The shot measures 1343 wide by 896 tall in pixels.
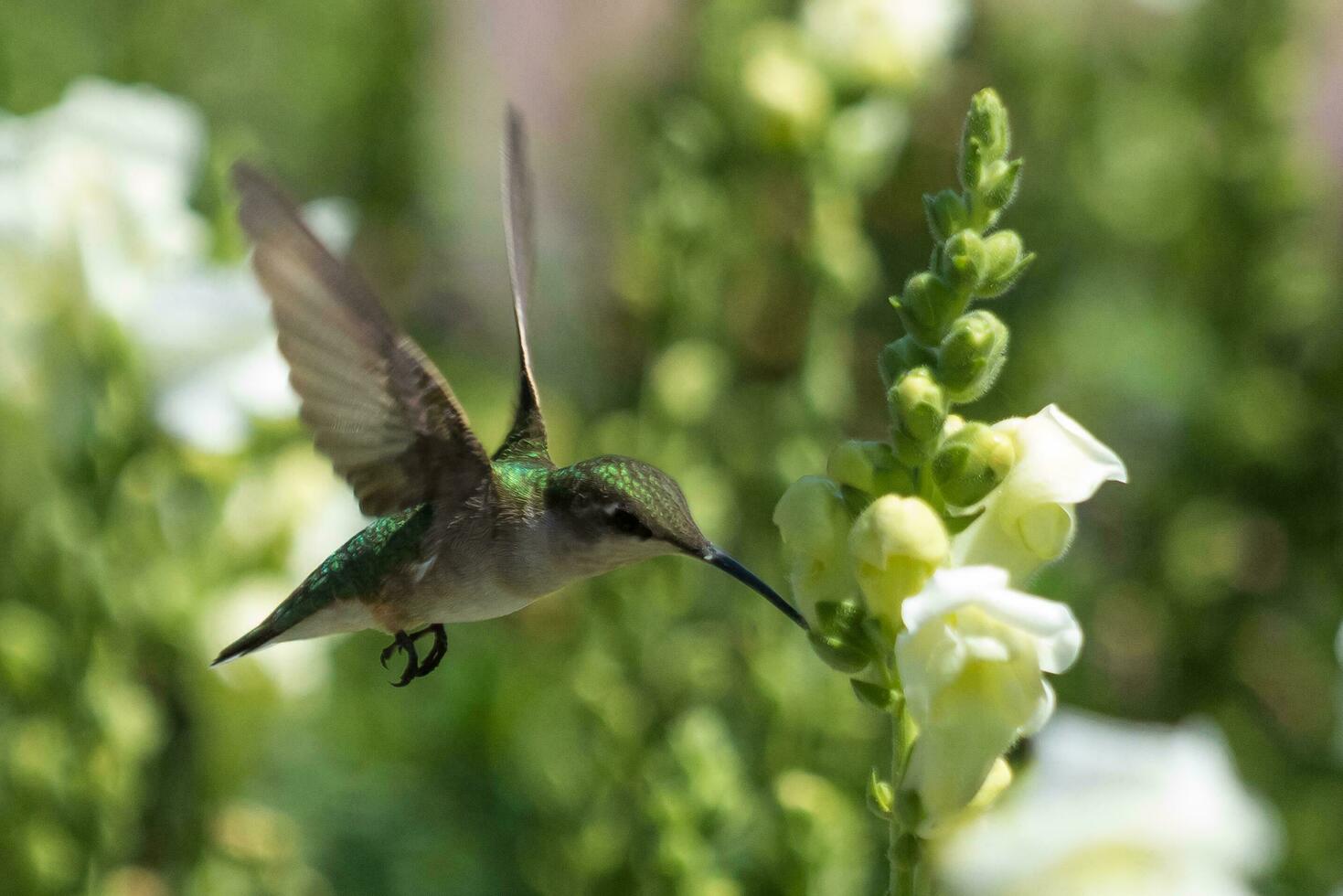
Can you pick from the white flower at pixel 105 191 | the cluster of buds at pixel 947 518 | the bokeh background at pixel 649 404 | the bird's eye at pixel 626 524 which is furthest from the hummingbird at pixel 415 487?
the white flower at pixel 105 191

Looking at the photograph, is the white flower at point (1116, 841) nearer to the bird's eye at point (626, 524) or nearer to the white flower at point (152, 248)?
the bird's eye at point (626, 524)

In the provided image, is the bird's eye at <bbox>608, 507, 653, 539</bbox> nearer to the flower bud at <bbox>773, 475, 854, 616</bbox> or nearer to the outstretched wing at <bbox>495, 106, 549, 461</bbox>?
the flower bud at <bbox>773, 475, 854, 616</bbox>

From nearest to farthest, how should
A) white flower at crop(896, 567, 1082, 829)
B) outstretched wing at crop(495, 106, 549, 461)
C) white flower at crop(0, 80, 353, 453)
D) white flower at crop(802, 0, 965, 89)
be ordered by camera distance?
white flower at crop(896, 567, 1082, 829) → outstretched wing at crop(495, 106, 549, 461) → white flower at crop(0, 80, 353, 453) → white flower at crop(802, 0, 965, 89)

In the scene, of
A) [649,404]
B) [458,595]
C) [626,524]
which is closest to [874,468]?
[626,524]

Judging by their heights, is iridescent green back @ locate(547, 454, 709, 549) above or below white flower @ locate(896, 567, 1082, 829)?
above

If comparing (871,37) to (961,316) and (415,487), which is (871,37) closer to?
(415,487)

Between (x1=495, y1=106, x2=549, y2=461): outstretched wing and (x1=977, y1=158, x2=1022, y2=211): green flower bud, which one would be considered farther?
(x1=495, y1=106, x2=549, y2=461): outstretched wing

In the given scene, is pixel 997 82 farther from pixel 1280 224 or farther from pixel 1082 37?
pixel 1280 224

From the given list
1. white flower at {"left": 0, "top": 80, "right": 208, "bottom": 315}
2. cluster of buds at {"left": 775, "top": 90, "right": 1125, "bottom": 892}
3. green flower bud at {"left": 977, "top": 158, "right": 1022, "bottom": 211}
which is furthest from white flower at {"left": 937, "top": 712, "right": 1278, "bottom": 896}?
white flower at {"left": 0, "top": 80, "right": 208, "bottom": 315}
